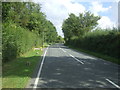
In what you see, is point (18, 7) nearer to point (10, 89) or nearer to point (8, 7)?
point (8, 7)

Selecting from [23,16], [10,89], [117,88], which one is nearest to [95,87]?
[117,88]

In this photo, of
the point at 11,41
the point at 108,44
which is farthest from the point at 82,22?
the point at 11,41

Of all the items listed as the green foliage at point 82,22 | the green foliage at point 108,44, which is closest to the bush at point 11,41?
the green foliage at point 108,44

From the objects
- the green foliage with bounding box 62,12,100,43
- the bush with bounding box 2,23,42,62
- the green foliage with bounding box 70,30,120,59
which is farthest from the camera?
the green foliage with bounding box 62,12,100,43

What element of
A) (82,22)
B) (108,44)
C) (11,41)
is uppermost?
(82,22)

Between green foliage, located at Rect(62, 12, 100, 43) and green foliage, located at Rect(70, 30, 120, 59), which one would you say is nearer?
green foliage, located at Rect(70, 30, 120, 59)

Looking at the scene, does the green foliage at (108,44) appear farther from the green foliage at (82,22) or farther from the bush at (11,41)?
the green foliage at (82,22)

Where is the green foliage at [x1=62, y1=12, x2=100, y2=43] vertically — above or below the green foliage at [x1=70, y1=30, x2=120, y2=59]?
above

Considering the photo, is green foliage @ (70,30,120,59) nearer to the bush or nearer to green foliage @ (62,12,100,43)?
the bush

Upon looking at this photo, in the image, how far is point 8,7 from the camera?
20.5 m

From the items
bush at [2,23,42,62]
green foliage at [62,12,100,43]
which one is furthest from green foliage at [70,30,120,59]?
green foliage at [62,12,100,43]

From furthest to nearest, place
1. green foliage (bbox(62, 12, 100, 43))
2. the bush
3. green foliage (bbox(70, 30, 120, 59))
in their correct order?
green foliage (bbox(62, 12, 100, 43)), green foliage (bbox(70, 30, 120, 59)), the bush

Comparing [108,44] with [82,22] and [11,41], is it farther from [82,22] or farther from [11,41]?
[82,22]

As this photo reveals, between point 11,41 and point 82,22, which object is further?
point 82,22
